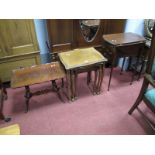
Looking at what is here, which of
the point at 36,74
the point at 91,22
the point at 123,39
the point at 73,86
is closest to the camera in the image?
the point at 36,74

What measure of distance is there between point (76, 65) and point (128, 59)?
1502 millimetres

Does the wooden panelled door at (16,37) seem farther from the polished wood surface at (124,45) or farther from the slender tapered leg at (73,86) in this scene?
the polished wood surface at (124,45)

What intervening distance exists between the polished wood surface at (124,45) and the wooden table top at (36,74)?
78 centimetres

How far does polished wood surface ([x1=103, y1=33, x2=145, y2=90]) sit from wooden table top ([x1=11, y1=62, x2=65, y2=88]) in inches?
30.9

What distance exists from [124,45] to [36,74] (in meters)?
1.30

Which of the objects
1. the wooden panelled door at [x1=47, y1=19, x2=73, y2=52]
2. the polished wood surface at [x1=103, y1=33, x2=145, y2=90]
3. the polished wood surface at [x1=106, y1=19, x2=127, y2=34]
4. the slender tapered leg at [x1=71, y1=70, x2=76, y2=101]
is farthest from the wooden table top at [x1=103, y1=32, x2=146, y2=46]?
the slender tapered leg at [x1=71, y1=70, x2=76, y2=101]

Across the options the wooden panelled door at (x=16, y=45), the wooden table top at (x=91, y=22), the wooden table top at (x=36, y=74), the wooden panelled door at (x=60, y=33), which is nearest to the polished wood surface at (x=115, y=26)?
the wooden table top at (x=91, y=22)

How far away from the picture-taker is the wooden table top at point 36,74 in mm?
1850

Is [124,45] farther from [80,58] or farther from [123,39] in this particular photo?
[80,58]

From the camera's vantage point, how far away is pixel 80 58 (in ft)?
6.50

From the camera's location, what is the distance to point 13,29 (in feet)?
6.70

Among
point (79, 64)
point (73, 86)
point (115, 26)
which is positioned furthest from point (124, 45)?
point (73, 86)
